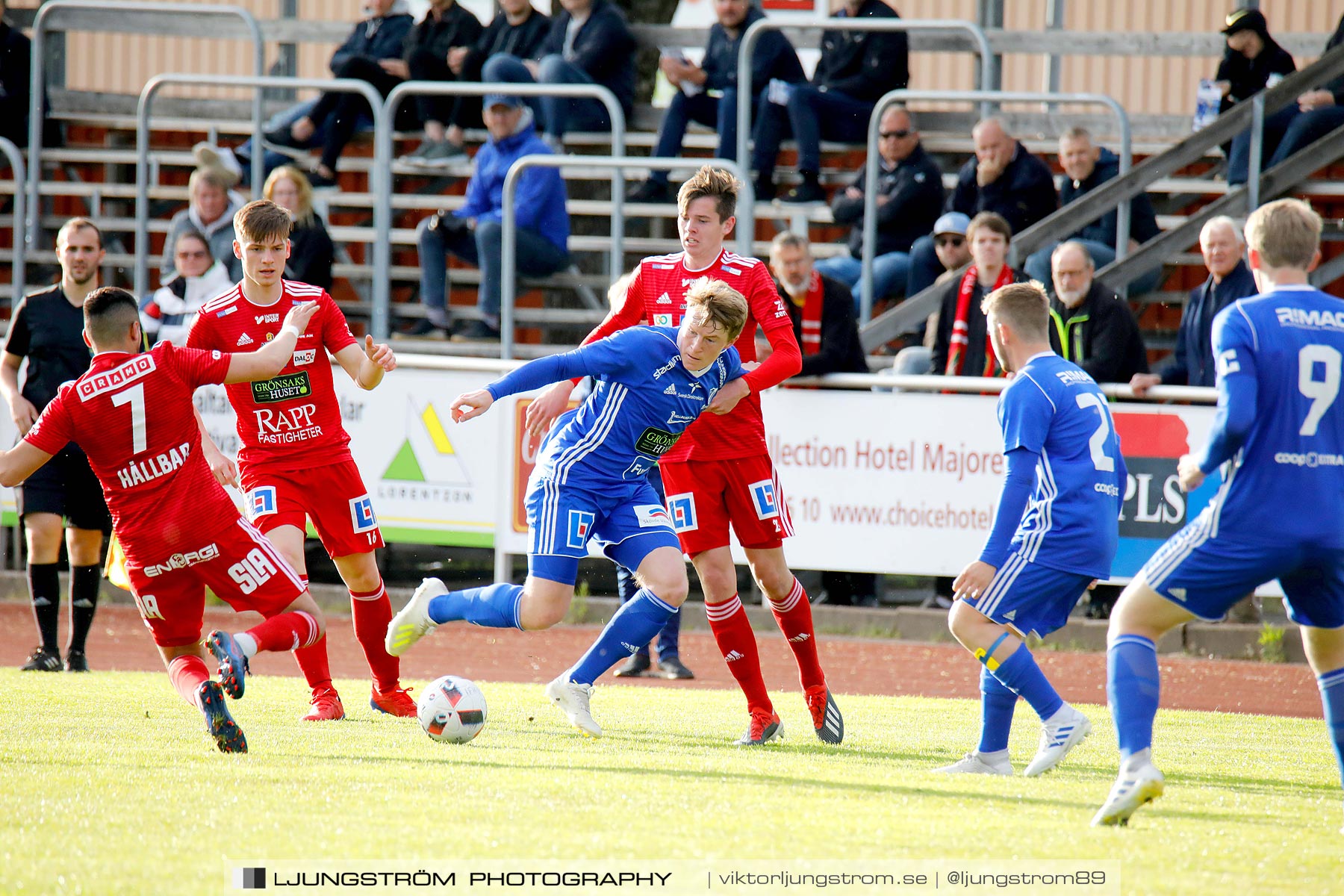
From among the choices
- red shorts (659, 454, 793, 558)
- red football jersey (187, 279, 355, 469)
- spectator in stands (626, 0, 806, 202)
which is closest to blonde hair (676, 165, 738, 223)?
red shorts (659, 454, 793, 558)

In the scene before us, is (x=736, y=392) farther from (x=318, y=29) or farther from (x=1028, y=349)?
(x=318, y=29)

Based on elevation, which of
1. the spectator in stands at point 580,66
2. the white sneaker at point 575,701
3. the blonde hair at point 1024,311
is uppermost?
the spectator in stands at point 580,66

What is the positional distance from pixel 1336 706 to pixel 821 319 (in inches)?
246

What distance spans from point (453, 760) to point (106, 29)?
11.7 meters

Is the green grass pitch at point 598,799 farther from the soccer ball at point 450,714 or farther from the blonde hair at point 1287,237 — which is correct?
the blonde hair at point 1287,237

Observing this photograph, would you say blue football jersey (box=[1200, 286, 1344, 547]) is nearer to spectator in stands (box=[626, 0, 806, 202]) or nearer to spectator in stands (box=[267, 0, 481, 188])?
spectator in stands (box=[626, 0, 806, 202])

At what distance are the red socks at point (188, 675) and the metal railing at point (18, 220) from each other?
808 cm

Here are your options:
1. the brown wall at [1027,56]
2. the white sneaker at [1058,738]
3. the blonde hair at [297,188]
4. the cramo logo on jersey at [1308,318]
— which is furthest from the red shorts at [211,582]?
the brown wall at [1027,56]

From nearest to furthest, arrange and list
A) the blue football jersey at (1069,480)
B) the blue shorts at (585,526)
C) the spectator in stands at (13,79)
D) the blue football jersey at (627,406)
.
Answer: the blue football jersey at (1069,480)
the blue football jersey at (627,406)
the blue shorts at (585,526)
the spectator in stands at (13,79)

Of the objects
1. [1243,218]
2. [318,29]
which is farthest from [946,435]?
[318,29]

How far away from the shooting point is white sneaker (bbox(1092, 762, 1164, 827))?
4609 millimetres

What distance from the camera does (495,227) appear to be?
500 inches

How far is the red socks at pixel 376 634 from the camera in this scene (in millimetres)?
7391

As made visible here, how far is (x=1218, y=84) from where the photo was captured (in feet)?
42.6
